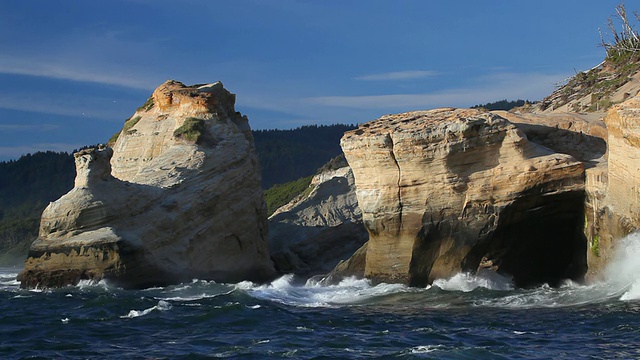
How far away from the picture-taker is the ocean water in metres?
14.5

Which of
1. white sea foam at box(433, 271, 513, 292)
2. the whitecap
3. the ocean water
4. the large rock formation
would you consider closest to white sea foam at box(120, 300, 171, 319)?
the ocean water

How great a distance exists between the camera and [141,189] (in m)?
25.8

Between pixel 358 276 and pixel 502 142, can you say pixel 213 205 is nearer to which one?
pixel 358 276

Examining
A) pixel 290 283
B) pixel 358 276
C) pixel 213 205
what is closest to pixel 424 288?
pixel 358 276

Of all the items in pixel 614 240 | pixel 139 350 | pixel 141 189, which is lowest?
pixel 139 350

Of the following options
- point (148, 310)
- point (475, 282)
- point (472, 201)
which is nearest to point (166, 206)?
point (148, 310)

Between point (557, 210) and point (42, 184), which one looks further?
point (42, 184)

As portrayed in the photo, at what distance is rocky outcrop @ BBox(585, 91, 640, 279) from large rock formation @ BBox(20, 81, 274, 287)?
10593 millimetres

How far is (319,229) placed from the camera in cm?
3422

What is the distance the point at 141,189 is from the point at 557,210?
10.8m

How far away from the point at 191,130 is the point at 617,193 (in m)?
13.1

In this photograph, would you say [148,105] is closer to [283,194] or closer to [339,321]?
[339,321]

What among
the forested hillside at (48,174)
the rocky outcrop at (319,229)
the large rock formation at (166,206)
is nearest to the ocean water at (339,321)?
the large rock formation at (166,206)

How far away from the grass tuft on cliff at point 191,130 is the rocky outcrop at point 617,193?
11925 mm
